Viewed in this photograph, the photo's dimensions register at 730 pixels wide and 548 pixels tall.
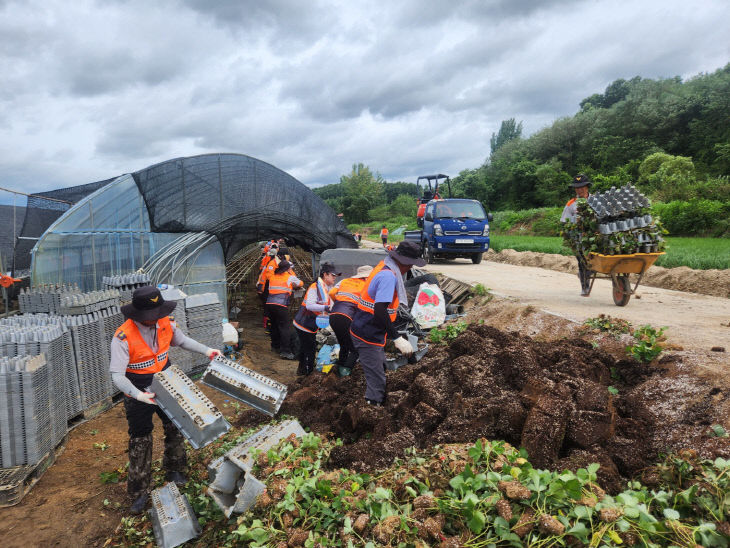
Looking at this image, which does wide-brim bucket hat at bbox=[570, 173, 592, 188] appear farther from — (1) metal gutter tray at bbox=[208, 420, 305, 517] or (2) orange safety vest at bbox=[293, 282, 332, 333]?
(1) metal gutter tray at bbox=[208, 420, 305, 517]

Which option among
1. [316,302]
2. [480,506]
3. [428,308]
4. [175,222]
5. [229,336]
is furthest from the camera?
[175,222]

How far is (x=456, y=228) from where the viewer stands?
14180 mm

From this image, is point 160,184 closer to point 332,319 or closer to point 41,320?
point 41,320

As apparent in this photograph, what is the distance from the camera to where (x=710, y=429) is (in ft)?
Answer: 10.0

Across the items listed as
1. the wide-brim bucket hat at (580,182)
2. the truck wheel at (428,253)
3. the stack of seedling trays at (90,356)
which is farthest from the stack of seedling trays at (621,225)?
the truck wheel at (428,253)

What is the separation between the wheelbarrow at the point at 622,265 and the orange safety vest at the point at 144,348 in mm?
6124

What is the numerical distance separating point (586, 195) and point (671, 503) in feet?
19.9

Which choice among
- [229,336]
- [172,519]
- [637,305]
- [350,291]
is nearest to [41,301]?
[229,336]

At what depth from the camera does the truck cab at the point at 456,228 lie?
559 inches

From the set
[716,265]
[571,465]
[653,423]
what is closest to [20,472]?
[571,465]

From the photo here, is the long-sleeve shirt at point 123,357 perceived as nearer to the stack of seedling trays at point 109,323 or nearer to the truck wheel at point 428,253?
the stack of seedling trays at point 109,323

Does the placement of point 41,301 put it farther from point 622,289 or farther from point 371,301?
point 622,289

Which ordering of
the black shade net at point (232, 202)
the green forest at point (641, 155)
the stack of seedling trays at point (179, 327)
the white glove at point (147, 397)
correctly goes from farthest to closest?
1. the green forest at point (641, 155)
2. the black shade net at point (232, 202)
3. the stack of seedling trays at point (179, 327)
4. the white glove at point (147, 397)

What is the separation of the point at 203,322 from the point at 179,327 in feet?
1.32
